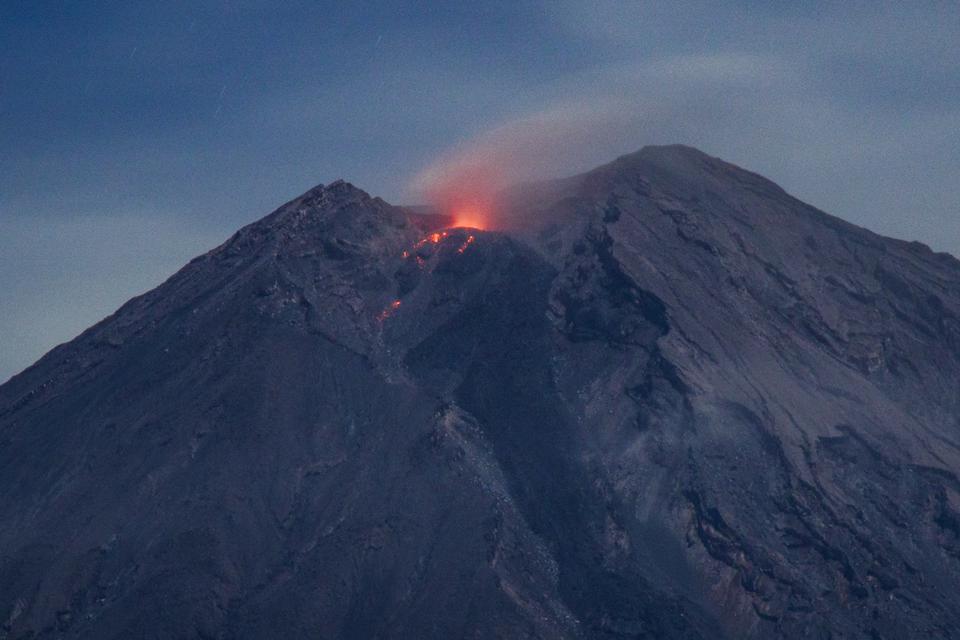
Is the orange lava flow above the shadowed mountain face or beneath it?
above

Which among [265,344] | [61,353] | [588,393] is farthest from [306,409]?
[61,353]

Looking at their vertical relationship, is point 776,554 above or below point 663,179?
below

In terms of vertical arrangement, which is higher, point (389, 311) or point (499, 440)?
point (389, 311)

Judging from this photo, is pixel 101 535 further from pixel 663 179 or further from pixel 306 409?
pixel 663 179

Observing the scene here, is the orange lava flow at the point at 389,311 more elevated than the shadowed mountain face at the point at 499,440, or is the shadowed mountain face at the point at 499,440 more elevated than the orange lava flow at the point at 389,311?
the orange lava flow at the point at 389,311

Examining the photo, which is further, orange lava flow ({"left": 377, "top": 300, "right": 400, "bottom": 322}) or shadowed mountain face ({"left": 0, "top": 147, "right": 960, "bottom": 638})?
orange lava flow ({"left": 377, "top": 300, "right": 400, "bottom": 322})

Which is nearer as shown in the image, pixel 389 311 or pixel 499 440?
pixel 499 440

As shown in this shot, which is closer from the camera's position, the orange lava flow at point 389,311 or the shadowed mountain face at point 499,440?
the shadowed mountain face at point 499,440

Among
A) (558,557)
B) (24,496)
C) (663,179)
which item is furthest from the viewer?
(663,179)
